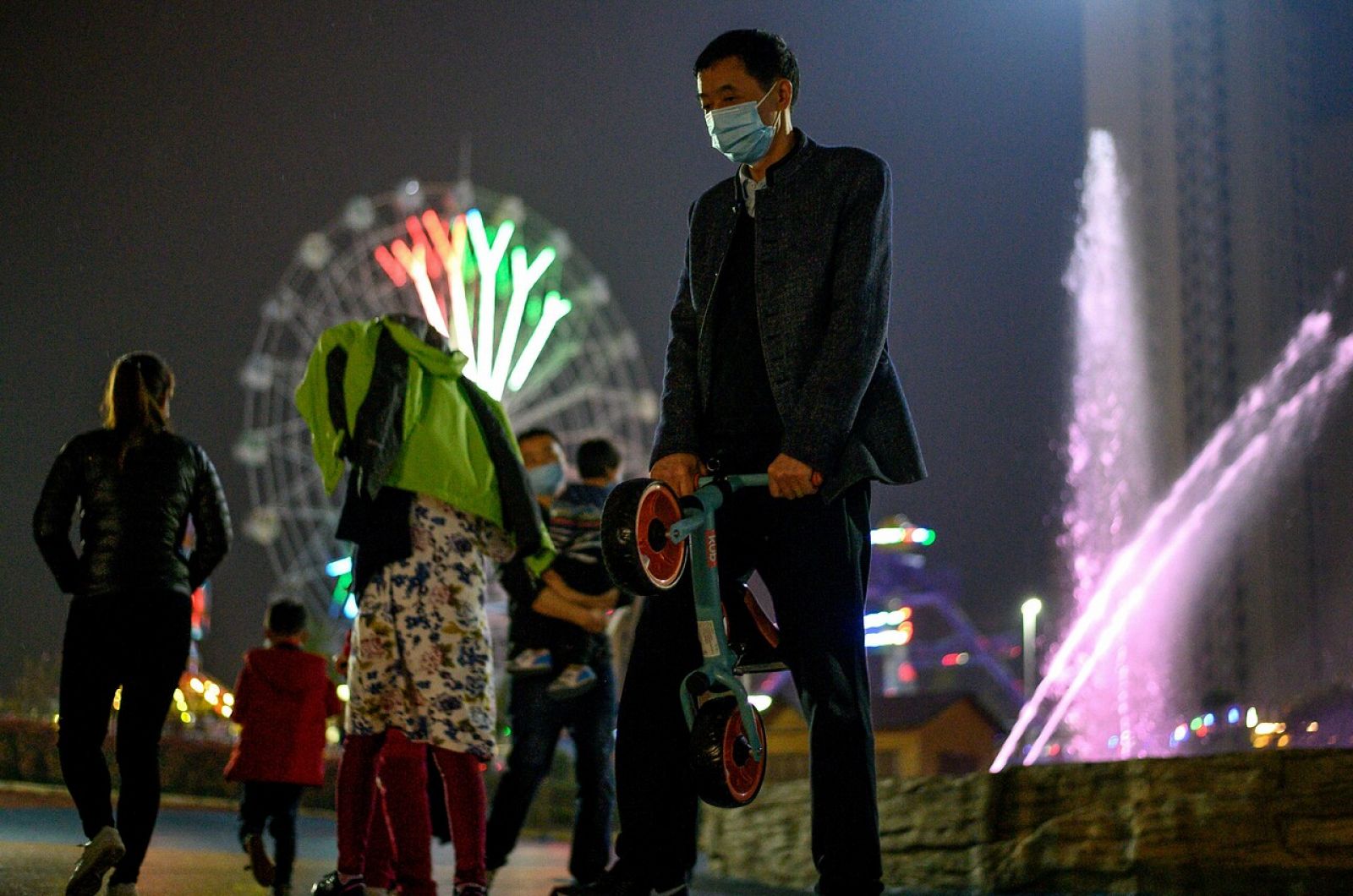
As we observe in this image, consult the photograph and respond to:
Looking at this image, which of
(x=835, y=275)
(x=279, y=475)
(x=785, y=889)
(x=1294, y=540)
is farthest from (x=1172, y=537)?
(x=835, y=275)

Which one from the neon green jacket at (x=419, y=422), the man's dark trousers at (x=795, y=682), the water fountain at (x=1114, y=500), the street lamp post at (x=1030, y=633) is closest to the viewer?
the man's dark trousers at (x=795, y=682)

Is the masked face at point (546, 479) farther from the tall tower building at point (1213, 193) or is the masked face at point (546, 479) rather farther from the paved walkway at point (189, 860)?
the tall tower building at point (1213, 193)

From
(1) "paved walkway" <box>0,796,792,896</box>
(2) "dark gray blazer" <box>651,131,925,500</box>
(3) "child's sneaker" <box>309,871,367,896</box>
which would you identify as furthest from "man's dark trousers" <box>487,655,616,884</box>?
(2) "dark gray blazer" <box>651,131,925,500</box>

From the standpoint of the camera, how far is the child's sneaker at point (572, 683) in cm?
507

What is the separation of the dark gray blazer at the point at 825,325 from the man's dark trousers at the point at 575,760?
7.66ft

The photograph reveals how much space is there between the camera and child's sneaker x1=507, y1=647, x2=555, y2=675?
509 cm

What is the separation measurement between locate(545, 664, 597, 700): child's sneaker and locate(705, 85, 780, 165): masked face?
2.49 meters

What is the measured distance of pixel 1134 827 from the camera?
4.78m

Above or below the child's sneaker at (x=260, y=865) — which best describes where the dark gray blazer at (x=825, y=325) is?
above

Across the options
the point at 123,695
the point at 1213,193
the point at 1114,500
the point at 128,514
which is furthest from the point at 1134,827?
the point at 1213,193

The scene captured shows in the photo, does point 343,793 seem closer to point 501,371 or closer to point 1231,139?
point 501,371

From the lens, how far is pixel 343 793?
4082 millimetres

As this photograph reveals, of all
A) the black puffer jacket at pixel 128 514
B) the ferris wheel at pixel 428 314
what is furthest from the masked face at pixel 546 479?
the ferris wheel at pixel 428 314

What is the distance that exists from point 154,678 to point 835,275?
2.28 m
